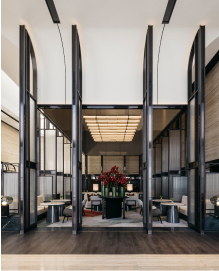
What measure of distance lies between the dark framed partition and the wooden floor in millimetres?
2381

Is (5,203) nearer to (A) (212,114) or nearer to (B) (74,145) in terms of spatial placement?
(B) (74,145)

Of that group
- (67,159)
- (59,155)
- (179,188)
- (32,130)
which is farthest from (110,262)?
(67,159)

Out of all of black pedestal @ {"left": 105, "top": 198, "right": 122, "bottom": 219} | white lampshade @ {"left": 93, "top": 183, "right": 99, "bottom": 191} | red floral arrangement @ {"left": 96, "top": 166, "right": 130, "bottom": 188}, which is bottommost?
white lampshade @ {"left": 93, "top": 183, "right": 99, "bottom": 191}

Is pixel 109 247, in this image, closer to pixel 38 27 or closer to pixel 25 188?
pixel 25 188

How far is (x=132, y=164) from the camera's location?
20344mm

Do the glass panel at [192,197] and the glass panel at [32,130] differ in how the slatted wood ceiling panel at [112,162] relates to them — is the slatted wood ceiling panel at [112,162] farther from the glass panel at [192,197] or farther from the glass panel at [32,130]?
the glass panel at [32,130]

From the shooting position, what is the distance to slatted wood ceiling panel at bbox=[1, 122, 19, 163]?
13916 millimetres

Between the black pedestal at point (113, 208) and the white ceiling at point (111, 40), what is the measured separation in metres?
4.19

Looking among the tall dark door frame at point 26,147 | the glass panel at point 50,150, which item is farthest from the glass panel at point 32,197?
the glass panel at point 50,150

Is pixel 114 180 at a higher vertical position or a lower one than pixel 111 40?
lower

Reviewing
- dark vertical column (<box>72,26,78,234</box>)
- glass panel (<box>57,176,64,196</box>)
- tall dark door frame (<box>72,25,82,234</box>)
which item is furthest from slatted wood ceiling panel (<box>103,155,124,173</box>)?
dark vertical column (<box>72,26,78,234</box>)

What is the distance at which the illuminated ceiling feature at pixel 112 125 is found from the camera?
1248 centimetres

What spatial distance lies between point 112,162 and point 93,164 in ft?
4.59

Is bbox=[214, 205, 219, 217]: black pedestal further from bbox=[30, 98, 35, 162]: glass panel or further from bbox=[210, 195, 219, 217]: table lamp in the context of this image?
bbox=[30, 98, 35, 162]: glass panel
